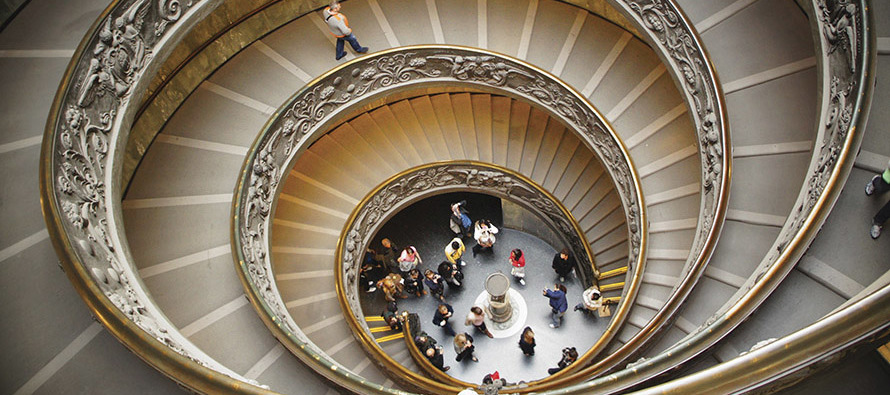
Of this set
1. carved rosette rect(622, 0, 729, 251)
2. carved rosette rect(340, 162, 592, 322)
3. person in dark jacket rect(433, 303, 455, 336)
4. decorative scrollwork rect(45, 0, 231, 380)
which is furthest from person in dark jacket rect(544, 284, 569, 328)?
decorative scrollwork rect(45, 0, 231, 380)

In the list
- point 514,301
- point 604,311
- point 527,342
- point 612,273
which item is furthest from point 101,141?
point 612,273

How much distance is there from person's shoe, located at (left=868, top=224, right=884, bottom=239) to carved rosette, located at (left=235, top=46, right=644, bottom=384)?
3699mm

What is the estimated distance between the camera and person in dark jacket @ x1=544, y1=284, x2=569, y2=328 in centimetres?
1045

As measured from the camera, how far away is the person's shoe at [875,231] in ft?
13.9

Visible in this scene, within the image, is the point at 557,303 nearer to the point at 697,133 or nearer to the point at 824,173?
the point at 697,133

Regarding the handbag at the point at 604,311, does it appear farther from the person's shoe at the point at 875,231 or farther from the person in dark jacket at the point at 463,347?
the person's shoe at the point at 875,231

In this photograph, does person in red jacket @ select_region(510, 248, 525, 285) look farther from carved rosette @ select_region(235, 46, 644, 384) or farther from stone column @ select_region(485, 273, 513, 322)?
carved rosette @ select_region(235, 46, 644, 384)

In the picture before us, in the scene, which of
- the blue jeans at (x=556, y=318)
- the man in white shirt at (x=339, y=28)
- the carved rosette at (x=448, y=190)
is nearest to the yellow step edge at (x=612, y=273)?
the carved rosette at (x=448, y=190)

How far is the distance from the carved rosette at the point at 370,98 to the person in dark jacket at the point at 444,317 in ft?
6.83

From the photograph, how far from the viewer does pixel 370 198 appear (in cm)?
1050

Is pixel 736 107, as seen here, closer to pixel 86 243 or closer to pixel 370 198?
pixel 370 198

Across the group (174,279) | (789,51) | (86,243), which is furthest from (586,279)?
(86,243)

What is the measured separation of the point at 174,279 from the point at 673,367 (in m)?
5.85

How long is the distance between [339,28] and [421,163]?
3.68 metres
